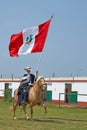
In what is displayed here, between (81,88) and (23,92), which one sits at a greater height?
(81,88)

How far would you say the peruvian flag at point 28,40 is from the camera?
18797 millimetres

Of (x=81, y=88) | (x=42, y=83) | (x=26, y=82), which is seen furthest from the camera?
(x=81, y=88)

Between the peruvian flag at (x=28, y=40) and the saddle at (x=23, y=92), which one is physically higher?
the peruvian flag at (x=28, y=40)

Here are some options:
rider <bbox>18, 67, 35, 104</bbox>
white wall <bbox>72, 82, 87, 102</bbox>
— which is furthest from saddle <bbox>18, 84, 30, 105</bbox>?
white wall <bbox>72, 82, 87, 102</bbox>

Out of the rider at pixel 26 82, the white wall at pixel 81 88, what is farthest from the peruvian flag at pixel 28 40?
the white wall at pixel 81 88

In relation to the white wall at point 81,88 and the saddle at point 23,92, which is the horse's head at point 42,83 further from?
the white wall at point 81,88

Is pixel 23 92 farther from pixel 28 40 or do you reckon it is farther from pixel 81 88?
pixel 81 88

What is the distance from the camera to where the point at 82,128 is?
48.9ft

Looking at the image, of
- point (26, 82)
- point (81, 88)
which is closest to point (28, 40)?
point (26, 82)

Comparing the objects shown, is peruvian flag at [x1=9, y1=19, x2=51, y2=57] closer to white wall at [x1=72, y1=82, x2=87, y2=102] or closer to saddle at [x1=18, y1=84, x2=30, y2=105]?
saddle at [x1=18, y1=84, x2=30, y2=105]

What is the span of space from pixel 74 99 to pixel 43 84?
24733 mm

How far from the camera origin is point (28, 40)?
1920 centimetres

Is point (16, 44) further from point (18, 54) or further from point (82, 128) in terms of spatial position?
point (82, 128)

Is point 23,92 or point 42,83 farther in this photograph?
point 23,92
